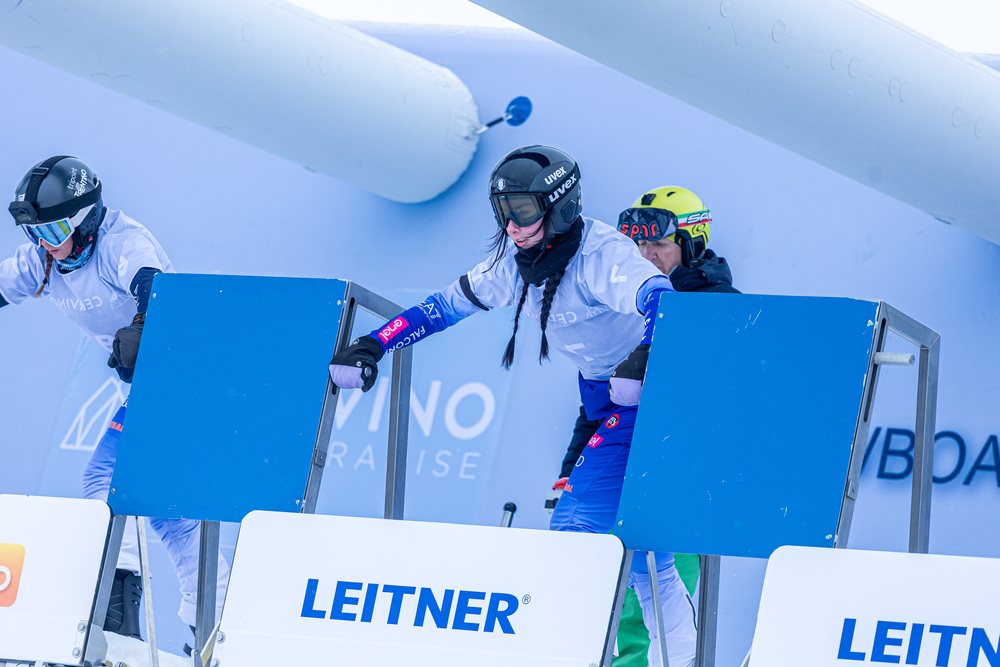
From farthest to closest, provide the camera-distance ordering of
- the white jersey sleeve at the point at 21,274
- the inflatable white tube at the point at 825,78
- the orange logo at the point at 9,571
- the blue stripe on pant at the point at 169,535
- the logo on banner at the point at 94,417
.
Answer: the logo on banner at the point at 94,417
the white jersey sleeve at the point at 21,274
the blue stripe on pant at the point at 169,535
the inflatable white tube at the point at 825,78
the orange logo at the point at 9,571

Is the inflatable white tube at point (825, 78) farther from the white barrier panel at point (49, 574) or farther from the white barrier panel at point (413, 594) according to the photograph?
the white barrier panel at point (49, 574)

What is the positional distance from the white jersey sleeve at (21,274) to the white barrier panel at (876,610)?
8.99 feet

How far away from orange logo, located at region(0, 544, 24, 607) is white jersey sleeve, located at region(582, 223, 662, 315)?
1.57m

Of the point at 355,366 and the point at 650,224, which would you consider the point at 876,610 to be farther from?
the point at 650,224

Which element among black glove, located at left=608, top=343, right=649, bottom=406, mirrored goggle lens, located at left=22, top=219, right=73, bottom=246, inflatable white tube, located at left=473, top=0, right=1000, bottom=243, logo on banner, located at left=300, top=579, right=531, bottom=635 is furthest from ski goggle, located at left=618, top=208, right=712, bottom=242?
mirrored goggle lens, located at left=22, top=219, right=73, bottom=246

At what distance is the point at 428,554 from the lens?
7.60 feet

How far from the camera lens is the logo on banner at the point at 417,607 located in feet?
7.26

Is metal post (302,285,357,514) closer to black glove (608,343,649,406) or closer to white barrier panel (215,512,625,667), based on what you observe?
white barrier panel (215,512,625,667)

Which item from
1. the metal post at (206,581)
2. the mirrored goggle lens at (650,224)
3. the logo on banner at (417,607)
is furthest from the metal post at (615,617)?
the mirrored goggle lens at (650,224)

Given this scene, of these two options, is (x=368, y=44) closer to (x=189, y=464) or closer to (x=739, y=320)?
(x=189, y=464)

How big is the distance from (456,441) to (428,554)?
283cm

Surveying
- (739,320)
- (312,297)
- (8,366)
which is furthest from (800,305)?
(8,366)

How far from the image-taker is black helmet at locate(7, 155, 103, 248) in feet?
11.3

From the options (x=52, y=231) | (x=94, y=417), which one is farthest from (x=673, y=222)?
(x=94, y=417)
